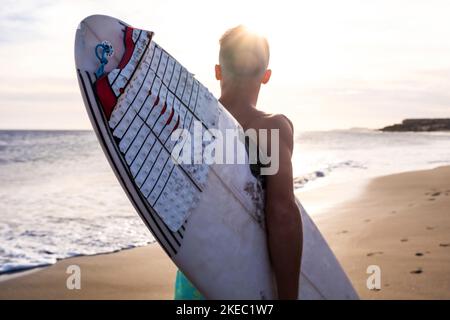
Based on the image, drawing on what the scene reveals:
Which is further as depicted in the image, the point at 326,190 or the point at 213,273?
the point at 326,190

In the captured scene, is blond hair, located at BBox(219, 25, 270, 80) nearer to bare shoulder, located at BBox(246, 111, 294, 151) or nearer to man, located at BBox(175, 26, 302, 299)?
man, located at BBox(175, 26, 302, 299)

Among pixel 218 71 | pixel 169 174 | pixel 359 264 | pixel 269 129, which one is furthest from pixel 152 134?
pixel 359 264

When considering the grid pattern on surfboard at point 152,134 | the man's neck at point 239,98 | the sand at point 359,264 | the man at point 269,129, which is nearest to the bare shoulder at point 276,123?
the man at point 269,129

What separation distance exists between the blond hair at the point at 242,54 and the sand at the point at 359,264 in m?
2.18

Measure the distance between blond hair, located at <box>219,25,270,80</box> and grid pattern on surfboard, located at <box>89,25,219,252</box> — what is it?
25 cm

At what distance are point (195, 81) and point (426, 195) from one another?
6404 mm

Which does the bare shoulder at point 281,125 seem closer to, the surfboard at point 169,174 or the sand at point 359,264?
the surfboard at point 169,174

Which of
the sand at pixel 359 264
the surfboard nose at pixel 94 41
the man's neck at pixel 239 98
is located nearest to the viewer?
the surfboard nose at pixel 94 41

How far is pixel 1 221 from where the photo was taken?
6648mm

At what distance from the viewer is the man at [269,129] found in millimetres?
1994

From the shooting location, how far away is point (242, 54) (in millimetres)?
2100

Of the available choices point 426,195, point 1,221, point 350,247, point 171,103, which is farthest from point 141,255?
point 426,195
